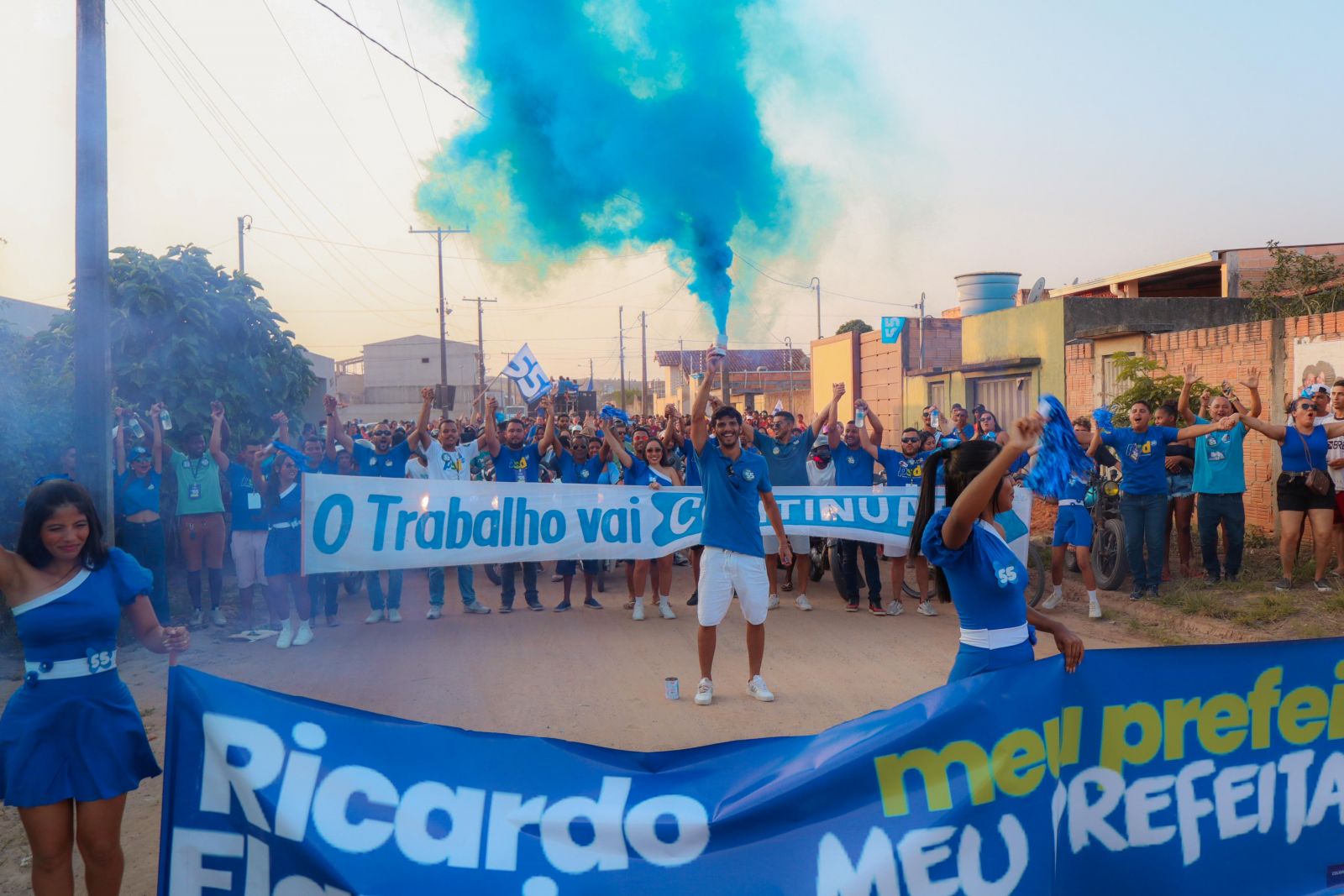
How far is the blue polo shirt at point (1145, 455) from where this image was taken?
9477mm

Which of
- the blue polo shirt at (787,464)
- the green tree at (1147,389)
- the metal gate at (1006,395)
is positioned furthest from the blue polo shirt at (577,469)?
the metal gate at (1006,395)

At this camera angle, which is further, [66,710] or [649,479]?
[649,479]

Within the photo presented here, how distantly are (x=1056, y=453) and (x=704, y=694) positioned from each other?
348 centimetres

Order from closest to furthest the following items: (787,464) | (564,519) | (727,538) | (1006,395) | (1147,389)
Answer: (727,538), (564,519), (787,464), (1147,389), (1006,395)

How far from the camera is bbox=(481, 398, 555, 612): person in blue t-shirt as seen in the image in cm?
1015

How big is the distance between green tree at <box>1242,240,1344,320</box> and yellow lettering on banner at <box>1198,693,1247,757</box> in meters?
14.7

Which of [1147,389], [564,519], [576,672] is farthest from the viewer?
[1147,389]

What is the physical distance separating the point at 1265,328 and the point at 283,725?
1272 centimetres

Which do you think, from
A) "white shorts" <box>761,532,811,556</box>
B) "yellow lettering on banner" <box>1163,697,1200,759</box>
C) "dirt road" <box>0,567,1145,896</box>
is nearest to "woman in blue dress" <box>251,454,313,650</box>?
"dirt road" <box>0,567,1145,896</box>

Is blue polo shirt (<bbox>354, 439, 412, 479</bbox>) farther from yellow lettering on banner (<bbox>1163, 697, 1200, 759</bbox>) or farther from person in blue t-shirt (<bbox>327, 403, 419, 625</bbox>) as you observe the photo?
yellow lettering on banner (<bbox>1163, 697, 1200, 759</bbox>)

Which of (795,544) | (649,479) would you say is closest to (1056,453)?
(795,544)

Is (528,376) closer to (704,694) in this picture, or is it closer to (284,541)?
(284,541)

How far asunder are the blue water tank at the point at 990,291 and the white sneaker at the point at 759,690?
1915 centimetres

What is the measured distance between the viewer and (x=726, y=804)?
307cm
